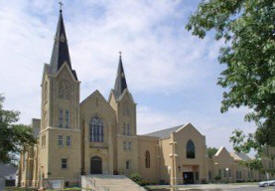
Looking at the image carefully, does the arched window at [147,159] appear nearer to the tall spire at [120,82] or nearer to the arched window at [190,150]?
the arched window at [190,150]

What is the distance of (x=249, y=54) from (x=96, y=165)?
40.4 m

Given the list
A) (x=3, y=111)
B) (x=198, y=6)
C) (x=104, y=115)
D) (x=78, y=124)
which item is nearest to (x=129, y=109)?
(x=104, y=115)

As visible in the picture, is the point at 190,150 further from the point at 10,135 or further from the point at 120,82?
the point at 10,135

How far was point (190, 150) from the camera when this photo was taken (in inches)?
2105

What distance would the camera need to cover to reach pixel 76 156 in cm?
4278

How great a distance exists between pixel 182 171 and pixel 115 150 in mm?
11734

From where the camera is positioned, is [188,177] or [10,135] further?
[188,177]

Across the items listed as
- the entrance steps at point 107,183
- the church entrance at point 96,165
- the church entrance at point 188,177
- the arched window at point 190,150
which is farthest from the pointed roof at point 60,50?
the church entrance at point 188,177

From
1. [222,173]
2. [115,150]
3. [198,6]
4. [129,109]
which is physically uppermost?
[129,109]

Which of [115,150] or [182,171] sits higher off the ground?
[115,150]

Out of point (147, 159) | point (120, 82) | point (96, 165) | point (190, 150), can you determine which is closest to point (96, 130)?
point (96, 165)

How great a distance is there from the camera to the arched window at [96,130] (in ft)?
152

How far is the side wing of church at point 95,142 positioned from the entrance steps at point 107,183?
6.51ft

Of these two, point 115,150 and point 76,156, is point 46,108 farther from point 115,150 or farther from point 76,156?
point 115,150
